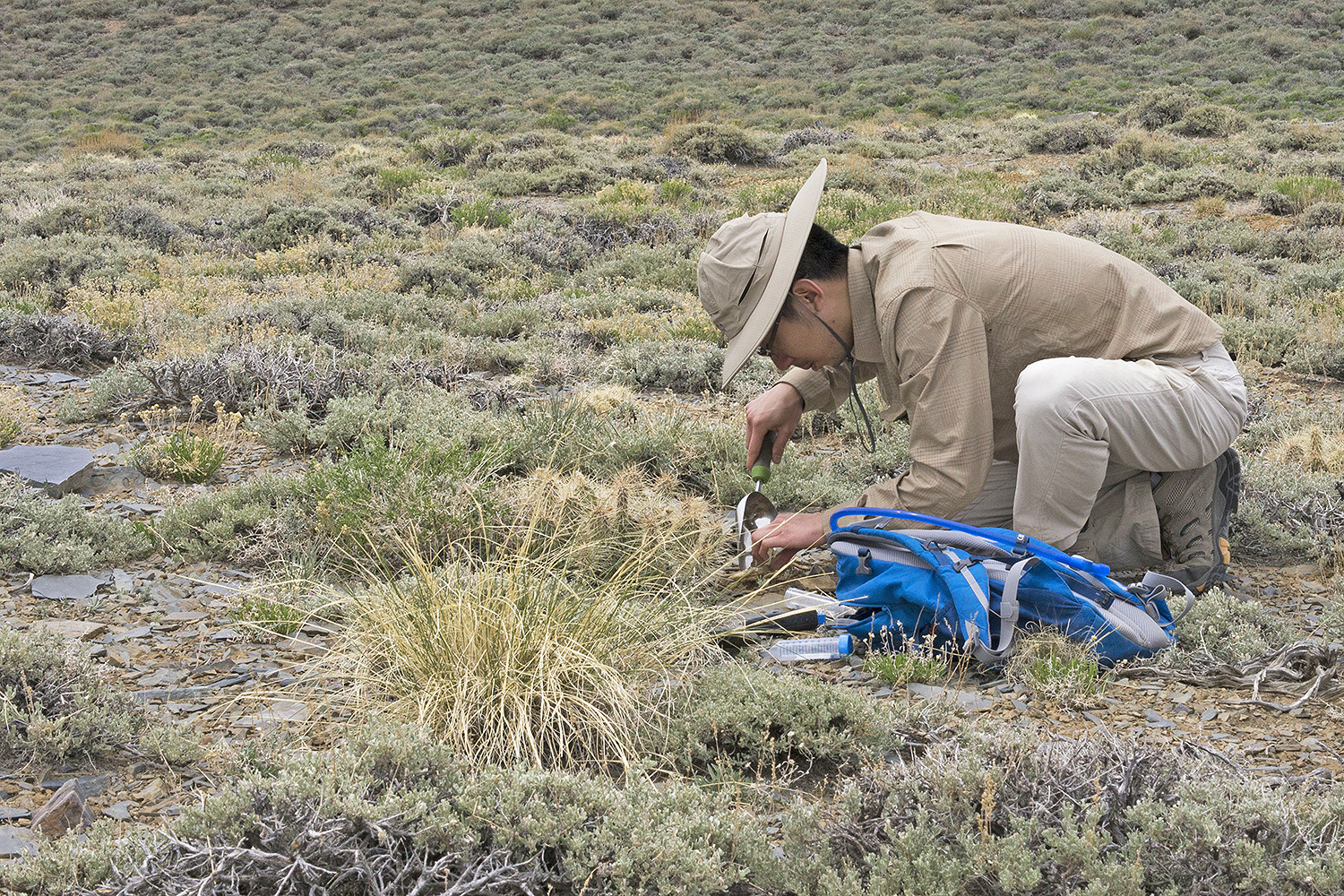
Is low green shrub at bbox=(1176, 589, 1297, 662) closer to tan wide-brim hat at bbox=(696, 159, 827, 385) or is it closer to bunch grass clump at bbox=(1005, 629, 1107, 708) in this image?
bunch grass clump at bbox=(1005, 629, 1107, 708)

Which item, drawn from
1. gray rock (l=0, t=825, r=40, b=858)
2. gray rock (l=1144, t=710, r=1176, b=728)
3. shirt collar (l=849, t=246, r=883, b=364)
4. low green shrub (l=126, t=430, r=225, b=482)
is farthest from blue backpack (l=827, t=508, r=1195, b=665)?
low green shrub (l=126, t=430, r=225, b=482)

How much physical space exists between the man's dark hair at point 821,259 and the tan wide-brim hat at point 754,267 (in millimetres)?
65

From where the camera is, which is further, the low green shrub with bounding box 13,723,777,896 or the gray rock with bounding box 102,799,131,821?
the gray rock with bounding box 102,799,131,821

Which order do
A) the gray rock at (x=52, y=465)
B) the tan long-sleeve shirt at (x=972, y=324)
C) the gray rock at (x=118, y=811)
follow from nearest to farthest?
the gray rock at (x=118, y=811) → the tan long-sleeve shirt at (x=972, y=324) → the gray rock at (x=52, y=465)

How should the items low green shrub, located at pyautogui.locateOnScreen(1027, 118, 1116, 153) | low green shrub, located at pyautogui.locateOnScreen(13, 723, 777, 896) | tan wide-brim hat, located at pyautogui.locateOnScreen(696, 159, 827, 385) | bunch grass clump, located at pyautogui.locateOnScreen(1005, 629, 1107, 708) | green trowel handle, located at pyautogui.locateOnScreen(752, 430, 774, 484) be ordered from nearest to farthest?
low green shrub, located at pyautogui.locateOnScreen(13, 723, 777, 896), bunch grass clump, located at pyautogui.locateOnScreen(1005, 629, 1107, 708), tan wide-brim hat, located at pyautogui.locateOnScreen(696, 159, 827, 385), green trowel handle, located at pyautogui.locateOnScreen(752, 430, 774, 484), low green shrub, located at pyautogui.locateOnScreen(1027, 118, 1116, 153)

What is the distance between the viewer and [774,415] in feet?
14.7

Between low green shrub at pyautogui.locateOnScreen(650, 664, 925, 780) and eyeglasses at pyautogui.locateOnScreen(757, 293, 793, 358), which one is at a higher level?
eyeglasses at pyautogui.locateOnScreen(757, 293, 793, 358)

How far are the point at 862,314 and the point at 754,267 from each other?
17.0 inches

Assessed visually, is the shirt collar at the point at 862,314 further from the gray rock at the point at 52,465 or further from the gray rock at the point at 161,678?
the gray rock at the point at 52,465

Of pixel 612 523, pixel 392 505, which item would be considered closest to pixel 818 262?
pixel 612 523

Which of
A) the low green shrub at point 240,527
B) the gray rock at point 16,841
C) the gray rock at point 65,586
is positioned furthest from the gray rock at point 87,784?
the low green shrub at point 240,527

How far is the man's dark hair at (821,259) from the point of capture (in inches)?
146

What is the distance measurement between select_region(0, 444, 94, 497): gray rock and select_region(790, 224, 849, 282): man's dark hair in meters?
3.64

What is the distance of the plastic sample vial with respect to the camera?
11.8 ft
